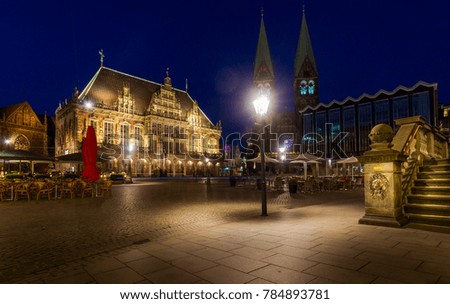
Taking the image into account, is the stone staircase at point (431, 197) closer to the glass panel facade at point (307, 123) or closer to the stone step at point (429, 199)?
the stone step at point (429, 199)

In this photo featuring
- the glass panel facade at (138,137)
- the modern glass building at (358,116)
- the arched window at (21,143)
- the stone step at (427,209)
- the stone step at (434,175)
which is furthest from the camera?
the glass panel facade at (138,137)

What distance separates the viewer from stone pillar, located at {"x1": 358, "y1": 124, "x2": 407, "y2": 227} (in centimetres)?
666

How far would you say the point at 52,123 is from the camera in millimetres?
53750

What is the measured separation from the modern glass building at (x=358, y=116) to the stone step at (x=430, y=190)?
152 ft

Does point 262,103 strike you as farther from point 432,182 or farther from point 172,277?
point 172,277

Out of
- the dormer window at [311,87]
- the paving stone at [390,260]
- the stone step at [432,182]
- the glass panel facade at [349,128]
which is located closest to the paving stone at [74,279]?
the paving stone at [390,260]

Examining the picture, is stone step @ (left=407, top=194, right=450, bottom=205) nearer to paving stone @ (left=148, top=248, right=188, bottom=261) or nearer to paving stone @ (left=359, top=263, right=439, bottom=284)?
paving stone @ (left=359, top=263, right=439, bottom=284)

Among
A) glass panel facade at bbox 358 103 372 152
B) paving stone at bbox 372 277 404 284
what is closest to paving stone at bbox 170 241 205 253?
paving stone at bbox 372 277 404 284

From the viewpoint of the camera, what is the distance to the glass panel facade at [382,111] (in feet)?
167

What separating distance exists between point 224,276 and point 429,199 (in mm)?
5919

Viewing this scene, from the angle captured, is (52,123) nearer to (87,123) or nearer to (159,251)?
(87,123)

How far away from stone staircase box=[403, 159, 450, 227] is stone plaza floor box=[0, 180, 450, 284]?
22.1 inches

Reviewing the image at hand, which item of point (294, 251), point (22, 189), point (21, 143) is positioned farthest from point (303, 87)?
point (294, 251)

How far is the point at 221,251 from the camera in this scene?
4.80 m
